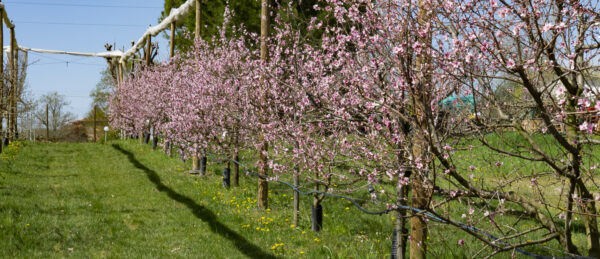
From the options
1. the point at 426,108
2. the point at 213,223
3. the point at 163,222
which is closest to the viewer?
→ the point at 426,108

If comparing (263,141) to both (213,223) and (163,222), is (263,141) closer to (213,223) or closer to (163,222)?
(213,223)

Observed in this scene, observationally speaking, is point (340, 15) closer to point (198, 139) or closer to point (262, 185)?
point (262, 185)

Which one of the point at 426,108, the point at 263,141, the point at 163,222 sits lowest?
the point at 163,222

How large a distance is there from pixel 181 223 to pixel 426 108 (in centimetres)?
648

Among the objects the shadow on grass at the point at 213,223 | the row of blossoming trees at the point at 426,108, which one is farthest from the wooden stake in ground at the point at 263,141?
the shadow on grass at the point at 213,223

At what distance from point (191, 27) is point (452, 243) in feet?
62.3

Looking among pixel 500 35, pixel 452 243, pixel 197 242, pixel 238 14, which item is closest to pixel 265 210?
pixel 197 242

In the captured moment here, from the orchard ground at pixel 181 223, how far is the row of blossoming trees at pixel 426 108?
55 centimetres

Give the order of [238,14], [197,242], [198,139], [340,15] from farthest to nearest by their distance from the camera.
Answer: [238,14] < [198,139] < [197,242] < [340,15]

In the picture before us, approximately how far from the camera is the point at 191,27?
22797mm

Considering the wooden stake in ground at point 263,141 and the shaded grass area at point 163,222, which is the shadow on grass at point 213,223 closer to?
the shaded grass area at point 163,222

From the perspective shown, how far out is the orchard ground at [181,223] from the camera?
6816 mm

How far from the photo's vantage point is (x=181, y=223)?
8.51m

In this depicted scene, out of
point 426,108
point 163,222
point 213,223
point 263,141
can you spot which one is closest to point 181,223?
point 163,222
